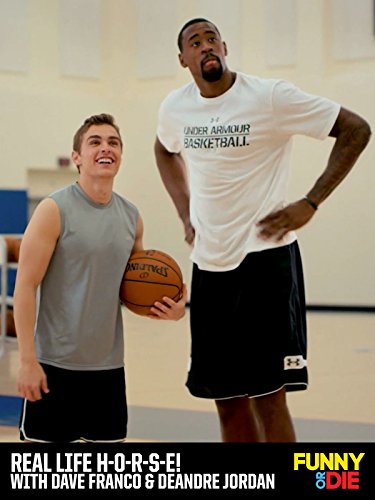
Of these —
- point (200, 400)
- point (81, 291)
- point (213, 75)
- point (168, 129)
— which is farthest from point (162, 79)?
point (81, 291)

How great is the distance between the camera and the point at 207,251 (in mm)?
3793

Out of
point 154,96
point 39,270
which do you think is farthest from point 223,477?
point 154,96

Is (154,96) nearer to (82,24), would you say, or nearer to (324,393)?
(82,24)

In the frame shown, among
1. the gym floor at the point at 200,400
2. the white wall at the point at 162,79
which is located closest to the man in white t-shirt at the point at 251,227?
the gym floor at the point at 200,400

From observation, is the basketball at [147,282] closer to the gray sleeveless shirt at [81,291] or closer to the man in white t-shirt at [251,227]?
the gray sleeveless shirt at [81,291]

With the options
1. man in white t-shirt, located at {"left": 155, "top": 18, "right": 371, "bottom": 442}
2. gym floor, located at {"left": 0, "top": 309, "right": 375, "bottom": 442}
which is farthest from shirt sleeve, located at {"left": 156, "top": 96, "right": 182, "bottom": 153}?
gym floor, located at {"left": 0, "top": 309, "right": 375, "bottom": 442}

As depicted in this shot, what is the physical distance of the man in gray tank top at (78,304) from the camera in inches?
126

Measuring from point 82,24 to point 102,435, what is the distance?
1388 centimetres

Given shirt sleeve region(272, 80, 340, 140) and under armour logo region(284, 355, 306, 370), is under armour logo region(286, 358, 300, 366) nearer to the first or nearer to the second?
under armour logo region(284, 355, 306, 370)

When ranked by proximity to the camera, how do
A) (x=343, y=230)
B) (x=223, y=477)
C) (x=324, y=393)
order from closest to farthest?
(x=223, y=477) → (x=324, y=393) → (x=343, y=230)

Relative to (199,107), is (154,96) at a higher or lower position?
higher

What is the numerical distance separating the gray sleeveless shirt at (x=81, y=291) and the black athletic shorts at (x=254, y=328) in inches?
21.2

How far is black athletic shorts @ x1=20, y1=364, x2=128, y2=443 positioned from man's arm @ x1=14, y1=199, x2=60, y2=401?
0.09 m

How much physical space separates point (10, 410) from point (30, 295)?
3356 millimetres
